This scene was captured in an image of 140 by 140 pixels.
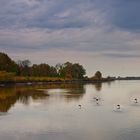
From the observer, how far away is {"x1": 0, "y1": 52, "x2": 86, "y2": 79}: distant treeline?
402 feet

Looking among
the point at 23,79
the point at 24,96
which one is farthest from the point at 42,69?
the point at 24,96

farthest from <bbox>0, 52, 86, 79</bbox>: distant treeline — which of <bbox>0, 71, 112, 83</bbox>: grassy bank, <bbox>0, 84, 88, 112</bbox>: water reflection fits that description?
<bbox>0, 84, 88, 112</bbox>: water reflection

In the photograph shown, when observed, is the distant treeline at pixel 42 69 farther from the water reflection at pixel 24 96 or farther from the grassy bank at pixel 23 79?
the water reflection at pixel 24 96

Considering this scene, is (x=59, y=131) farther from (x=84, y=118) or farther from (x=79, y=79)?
(x=79, y=79)

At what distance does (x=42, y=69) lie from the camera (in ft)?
520

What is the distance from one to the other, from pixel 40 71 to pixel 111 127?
133660mm

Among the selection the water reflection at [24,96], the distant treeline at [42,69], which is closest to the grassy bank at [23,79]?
the distant treeline at [42,69]

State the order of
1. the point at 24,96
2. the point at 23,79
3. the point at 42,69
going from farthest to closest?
the point at 42,69
the point at 23,79
the point at 24,96

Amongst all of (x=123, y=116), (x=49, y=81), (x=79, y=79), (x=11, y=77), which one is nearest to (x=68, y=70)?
(x=79, y=79)

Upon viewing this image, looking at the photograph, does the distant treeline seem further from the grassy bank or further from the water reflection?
the water reflection

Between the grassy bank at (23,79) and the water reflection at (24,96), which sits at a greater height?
the grassy bank at (23,79)

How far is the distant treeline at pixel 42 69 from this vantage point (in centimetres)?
12246

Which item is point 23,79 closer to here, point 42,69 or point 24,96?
point 42,69

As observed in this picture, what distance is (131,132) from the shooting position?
2123 cm
